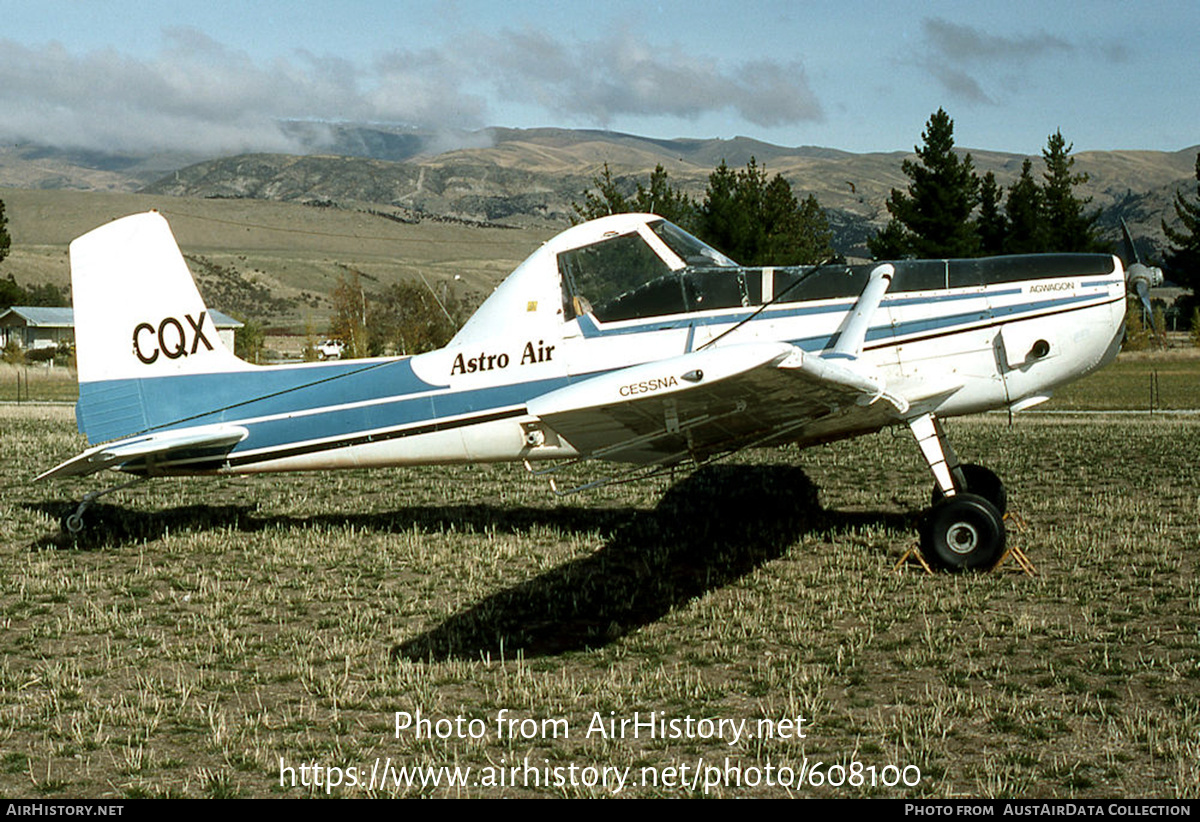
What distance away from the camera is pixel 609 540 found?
10867 mm

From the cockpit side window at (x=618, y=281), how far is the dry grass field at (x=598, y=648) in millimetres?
2349

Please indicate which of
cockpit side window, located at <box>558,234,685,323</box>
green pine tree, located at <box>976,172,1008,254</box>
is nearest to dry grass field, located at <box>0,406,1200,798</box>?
cockpit side window, located at <box>558,234,685,323</box>

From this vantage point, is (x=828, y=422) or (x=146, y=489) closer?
(x=828, y=422)

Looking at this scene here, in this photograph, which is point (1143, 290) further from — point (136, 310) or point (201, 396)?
point (136, 310)

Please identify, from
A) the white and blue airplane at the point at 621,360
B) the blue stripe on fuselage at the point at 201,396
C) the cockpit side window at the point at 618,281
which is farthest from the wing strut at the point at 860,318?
the blue stripe on fuselage at the point at 201,396

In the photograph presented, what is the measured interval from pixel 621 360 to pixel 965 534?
325 cm

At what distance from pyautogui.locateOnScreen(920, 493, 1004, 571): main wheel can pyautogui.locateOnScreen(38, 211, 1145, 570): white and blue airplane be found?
0.02 m

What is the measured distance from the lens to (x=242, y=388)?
10.5 metres

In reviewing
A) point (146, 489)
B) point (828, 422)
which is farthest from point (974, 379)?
point (146, 489)

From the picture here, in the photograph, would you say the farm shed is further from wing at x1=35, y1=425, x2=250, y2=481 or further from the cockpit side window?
the cockpit side window

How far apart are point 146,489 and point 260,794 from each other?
1068cm
